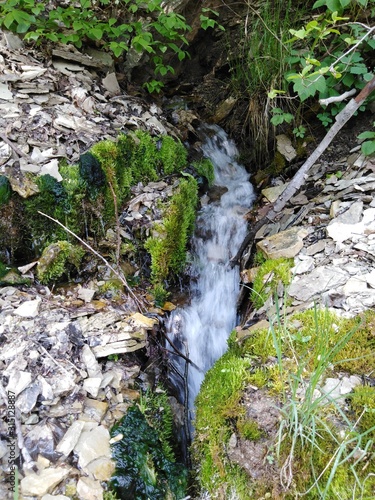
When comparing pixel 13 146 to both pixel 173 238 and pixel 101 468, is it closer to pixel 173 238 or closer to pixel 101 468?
Answer: pixel 173 238

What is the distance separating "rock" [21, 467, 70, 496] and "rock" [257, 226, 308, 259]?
2035 mm

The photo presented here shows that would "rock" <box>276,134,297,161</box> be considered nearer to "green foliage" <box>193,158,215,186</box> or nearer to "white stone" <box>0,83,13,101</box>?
"green foliage" <box>193,158,215,186</box>

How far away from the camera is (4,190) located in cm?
283

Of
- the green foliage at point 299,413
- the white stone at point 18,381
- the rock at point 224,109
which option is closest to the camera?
the green foliage at point 299,413

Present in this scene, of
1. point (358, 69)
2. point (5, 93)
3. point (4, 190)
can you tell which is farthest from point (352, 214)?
point (5, 93)

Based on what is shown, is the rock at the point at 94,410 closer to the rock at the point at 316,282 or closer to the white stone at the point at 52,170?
the rock at the point at 316,282

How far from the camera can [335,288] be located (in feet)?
8.02

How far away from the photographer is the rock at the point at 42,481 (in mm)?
1778

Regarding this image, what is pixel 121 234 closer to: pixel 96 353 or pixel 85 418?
pixel 96 353

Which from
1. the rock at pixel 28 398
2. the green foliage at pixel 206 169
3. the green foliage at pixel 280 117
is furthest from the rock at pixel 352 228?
the rock at pixel 28 398

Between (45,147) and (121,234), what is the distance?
0.98 metres

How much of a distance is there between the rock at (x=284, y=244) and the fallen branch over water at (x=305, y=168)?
1.13ft

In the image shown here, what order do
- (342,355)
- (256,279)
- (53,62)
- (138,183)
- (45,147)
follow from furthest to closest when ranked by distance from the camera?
1. (53,62)
2. (138,183)
3. (45,147)
4. (256,279)
5. (342,355)

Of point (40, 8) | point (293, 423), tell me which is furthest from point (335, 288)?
point (40, 8)
